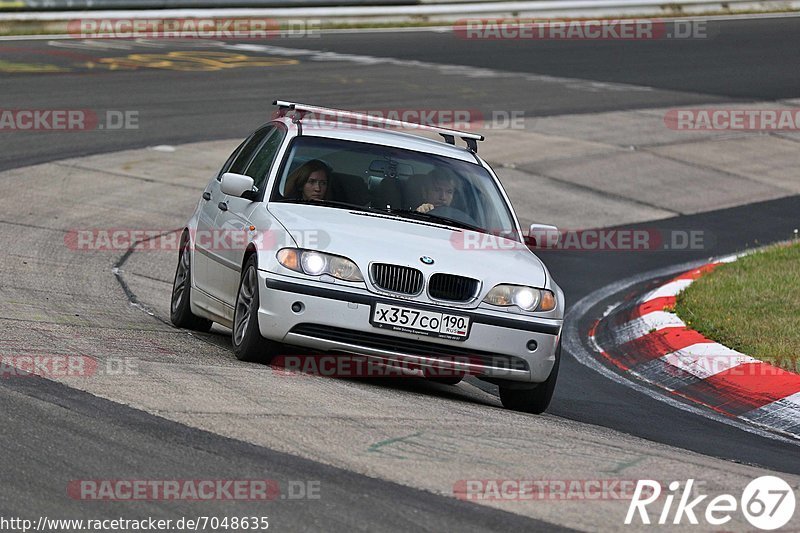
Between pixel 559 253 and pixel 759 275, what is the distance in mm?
2905

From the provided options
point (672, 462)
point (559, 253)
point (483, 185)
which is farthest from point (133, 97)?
point (672, 462)

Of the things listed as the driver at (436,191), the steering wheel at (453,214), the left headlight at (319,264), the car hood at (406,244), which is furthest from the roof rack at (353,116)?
the left headlight at (319,264)

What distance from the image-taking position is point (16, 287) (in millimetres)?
10398

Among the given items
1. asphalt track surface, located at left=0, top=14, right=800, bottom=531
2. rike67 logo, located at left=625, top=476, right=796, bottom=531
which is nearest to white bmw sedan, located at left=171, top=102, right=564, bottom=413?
asphalt track surface, located at left=0, top=14, right=800, bottom=531

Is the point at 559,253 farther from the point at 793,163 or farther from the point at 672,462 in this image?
the point at 672,462

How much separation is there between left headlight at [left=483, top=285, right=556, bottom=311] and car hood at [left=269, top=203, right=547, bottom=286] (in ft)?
0.12

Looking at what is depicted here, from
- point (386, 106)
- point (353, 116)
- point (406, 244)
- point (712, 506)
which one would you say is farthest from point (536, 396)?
point (386, 106)

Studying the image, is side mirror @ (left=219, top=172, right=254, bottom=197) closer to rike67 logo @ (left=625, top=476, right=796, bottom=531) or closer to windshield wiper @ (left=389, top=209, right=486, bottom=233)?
windshield wiper @ (left=389, top=209, right=486, bottom=233)

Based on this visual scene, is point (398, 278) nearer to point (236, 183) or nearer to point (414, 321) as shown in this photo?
point (414, 321)

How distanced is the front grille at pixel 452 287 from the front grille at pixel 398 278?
8 centimetres

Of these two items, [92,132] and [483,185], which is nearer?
[483,185]

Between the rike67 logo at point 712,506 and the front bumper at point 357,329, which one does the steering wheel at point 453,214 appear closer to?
the front bumper at point 357,329

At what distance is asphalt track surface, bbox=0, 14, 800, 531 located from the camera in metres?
5.57

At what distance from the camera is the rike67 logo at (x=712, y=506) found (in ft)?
18.4
